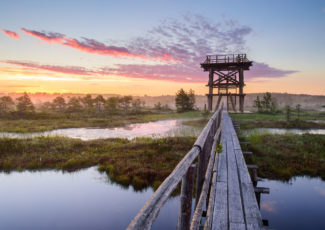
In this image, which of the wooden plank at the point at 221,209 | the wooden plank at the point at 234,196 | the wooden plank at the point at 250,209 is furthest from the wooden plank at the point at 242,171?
the wooden plank at the point at 221,209

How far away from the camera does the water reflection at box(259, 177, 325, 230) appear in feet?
22.0

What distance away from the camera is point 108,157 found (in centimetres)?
1344

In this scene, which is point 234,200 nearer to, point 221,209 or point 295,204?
point 221,209

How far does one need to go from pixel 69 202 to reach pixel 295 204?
9.59 metres

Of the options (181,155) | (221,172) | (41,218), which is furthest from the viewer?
(181,155)

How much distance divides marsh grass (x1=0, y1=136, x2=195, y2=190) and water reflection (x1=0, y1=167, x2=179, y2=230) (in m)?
0.76

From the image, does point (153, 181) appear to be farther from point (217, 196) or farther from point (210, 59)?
point (210, 59)

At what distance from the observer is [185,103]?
5819 centimetres

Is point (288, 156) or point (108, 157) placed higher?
point (288, 156)

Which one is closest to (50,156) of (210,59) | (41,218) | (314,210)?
(41,218)

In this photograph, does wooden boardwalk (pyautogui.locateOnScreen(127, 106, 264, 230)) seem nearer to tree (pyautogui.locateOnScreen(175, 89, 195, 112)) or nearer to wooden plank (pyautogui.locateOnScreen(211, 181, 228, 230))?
wooden plank (pyautogui.locateOnScreen(211, 181, 228, 230))

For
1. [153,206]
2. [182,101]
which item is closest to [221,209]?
[153,206]

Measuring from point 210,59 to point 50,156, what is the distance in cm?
2186

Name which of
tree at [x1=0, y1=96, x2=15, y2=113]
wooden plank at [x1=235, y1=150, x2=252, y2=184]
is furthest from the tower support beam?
tree at [x1=0, y1=96, x2=15, y2=113]
